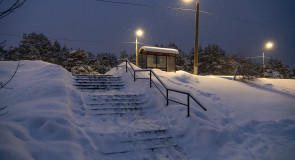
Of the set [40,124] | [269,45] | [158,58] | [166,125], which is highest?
[269,45]

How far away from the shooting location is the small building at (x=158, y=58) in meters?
18.7

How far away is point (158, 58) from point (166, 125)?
15190 millimetres

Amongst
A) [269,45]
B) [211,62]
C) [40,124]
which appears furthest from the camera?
[211,62]

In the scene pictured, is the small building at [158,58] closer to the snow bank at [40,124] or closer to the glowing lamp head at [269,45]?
the snow bank at [40,124]

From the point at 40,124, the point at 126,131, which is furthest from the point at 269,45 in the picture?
the point at 40,124

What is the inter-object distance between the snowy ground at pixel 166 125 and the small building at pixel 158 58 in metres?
12.1

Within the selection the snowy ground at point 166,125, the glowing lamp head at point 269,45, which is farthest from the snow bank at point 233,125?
the glowing lamp head at point 269,45

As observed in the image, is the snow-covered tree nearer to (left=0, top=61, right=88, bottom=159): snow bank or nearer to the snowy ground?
the snowy ground

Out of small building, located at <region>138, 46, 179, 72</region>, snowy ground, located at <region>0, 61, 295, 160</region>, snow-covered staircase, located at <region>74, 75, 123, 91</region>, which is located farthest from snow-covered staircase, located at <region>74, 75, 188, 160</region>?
small building, located at <region>138, 46, 179, 72</region>

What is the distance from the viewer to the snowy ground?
3.19 m

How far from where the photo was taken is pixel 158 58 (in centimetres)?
1947

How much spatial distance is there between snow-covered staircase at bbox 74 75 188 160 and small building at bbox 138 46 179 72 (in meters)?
12.6

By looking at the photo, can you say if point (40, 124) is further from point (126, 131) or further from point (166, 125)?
point (166, 125)

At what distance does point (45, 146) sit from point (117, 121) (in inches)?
80.4
